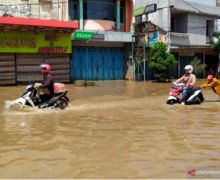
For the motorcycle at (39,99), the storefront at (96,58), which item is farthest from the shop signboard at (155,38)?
the motorcycle at (39,99)

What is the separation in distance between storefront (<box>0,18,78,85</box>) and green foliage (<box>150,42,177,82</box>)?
541 centimetres

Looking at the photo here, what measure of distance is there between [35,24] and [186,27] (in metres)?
13.3

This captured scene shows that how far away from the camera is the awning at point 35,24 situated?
69.1ft

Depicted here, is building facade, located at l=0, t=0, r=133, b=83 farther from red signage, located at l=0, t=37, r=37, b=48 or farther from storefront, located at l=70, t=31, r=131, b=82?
red signage, located at l=0, t=37, r=37, b=48

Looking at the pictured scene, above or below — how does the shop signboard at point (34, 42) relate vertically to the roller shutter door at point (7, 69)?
above

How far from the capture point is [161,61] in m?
26.6

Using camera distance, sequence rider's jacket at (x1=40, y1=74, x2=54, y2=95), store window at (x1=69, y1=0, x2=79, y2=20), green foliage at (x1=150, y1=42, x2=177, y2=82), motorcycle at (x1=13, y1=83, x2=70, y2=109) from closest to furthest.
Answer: motorcycle at (x1=13, y1=83, x2=70, y2=109), rider's jacket at (x1=40, y1=74, x2=54, y2=95), store window at (x1=69, y1=0, x2=79, y2=20), green foliage at (x1=150, y1=42, x2=177, y2=82)

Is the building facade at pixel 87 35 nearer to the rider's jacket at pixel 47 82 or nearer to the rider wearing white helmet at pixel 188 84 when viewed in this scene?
the rider wearing white helmet at pixel 188 84

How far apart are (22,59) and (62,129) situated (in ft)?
49.3

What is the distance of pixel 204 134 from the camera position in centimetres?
783

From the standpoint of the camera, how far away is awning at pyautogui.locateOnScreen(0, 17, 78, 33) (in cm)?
2108

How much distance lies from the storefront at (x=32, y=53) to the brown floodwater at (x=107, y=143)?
1146 centimetres

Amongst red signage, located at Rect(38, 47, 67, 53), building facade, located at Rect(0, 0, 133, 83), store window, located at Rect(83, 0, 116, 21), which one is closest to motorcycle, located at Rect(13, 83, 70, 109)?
building facade, located at Rect(0, 0, 133, 83)

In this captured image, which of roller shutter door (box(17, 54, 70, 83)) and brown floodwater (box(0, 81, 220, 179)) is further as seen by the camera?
roller shutter door (box(17, 54, 70, 83))
